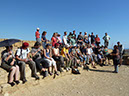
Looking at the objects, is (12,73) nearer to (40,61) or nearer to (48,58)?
(40,61)

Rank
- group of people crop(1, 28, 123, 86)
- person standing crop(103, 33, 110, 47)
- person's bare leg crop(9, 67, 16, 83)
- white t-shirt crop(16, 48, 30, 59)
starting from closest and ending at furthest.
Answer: person's bare leg crop(9, 67, 16, 83)
group of people crop(1, 28, 123, 86)
white t-shirt crop(16, 48, 30, 59)
person standing crop(103, 33, 110, 47)

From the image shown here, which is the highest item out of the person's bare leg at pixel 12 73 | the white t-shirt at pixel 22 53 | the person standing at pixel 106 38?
the person standing at pixel 106 38

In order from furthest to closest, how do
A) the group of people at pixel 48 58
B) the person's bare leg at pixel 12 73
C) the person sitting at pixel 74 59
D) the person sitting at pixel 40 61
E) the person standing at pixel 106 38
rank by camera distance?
the person standing at pixel 106 38 < the person sitting at pixel 74 59 < the person sitting at pixel 40 61 < the group of people at pixel 48 58 < the person's bare leg at pixel 12 73

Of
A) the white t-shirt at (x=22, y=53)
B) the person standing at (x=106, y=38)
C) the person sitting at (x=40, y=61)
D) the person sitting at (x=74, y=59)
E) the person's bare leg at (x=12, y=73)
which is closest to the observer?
the person's bare leg at (x=12, y=73)

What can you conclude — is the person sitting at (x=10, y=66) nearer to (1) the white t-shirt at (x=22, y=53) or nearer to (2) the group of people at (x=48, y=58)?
(2) the group of people at (x=48, y=58)

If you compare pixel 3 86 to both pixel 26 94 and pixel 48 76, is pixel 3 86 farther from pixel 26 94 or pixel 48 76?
pixel 48 76

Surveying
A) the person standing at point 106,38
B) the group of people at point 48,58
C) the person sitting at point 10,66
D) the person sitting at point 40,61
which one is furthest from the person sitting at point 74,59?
the person standing at point 106,38

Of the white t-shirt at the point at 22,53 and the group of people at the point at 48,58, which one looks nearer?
the group of people at the point at 48,58

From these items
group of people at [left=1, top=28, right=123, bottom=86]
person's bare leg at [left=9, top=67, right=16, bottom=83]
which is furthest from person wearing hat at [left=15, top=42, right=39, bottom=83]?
person's bare leg at [left=9, top=67, right=16, bottom=83]

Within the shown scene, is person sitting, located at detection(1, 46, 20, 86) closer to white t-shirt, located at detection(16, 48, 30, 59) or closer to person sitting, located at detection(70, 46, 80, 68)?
white t-shirt, located at detection(16, 48, 30, 59)

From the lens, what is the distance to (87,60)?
24.4ft

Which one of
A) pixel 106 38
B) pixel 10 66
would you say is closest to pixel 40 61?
pixel 10 66

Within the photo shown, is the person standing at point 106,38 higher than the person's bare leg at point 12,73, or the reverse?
the person standing at point 106,38

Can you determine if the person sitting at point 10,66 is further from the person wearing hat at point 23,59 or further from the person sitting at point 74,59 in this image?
the person sitting at point 74,59
